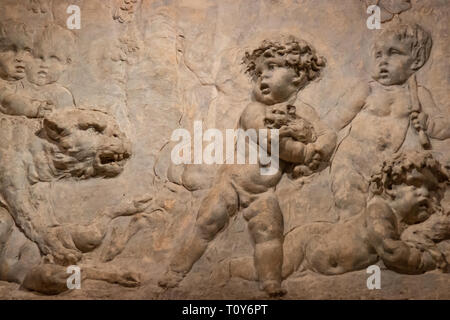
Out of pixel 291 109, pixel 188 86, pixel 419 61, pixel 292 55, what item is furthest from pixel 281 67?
pixel 419 61

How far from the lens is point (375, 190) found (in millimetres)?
3959

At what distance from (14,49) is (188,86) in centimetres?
107

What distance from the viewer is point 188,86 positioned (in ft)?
14.2

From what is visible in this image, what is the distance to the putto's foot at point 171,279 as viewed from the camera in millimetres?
3814

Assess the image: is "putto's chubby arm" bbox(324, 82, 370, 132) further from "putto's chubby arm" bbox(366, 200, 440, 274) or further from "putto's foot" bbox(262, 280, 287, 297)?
"putto's foot" bbox(262, 280, 287, 297)

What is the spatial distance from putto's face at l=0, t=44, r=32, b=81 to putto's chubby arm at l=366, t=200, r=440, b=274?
2.19 meters

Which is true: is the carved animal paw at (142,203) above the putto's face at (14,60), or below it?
below

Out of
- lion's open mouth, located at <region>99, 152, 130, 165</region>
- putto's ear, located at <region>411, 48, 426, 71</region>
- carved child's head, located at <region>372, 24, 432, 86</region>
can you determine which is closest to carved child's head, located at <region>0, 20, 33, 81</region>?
lion's open mouth, located at <region>99, 152, 130, 165</region>

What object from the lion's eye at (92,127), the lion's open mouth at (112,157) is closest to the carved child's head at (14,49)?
the lion's eye at (92,127)

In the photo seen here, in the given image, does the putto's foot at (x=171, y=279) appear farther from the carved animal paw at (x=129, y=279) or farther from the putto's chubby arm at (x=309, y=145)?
the putto's chubby arm at (x=309, y=145)

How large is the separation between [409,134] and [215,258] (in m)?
1.28

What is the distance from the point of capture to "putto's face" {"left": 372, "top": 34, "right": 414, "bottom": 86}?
423 cm

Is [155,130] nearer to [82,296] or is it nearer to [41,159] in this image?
[41,159]

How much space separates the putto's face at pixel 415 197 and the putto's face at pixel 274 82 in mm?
811
